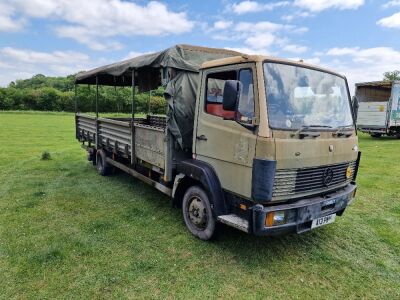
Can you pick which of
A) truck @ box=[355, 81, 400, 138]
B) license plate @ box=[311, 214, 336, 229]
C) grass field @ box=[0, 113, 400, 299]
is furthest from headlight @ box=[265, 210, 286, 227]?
truck @ box=[355, 81, 400, 138]

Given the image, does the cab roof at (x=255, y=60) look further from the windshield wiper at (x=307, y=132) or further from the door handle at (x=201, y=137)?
the door handle at (x=201, y=137)

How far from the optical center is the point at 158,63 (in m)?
4.62

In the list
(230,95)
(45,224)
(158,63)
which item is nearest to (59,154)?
(45,224)

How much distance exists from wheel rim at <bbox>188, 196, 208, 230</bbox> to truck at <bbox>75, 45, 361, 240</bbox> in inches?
0.6

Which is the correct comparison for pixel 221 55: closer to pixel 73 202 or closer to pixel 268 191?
pixel 268 191

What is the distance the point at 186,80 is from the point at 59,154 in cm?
828

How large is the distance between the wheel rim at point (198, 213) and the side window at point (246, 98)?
1.36 m

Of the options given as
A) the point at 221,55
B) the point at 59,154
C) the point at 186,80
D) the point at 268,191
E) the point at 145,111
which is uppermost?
the point at 221,55

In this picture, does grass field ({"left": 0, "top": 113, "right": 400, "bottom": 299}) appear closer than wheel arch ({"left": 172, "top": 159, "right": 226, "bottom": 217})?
Yes

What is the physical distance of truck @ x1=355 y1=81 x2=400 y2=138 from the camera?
16000 mm

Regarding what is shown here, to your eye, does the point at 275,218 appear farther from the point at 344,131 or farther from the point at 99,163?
the point at 99,163

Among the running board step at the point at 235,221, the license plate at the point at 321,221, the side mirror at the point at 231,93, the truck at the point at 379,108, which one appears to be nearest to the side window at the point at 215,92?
the side mirror at the point at 231,93

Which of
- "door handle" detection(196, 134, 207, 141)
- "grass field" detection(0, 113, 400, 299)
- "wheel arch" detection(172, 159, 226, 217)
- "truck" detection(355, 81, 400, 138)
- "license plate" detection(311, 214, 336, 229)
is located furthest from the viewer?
"truck" detection(355, 81, 400, 138)

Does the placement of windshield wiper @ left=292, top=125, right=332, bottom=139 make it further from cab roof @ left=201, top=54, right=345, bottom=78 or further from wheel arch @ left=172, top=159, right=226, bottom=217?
wheel arch @ left=172, top=159, right=226, bottom=217
